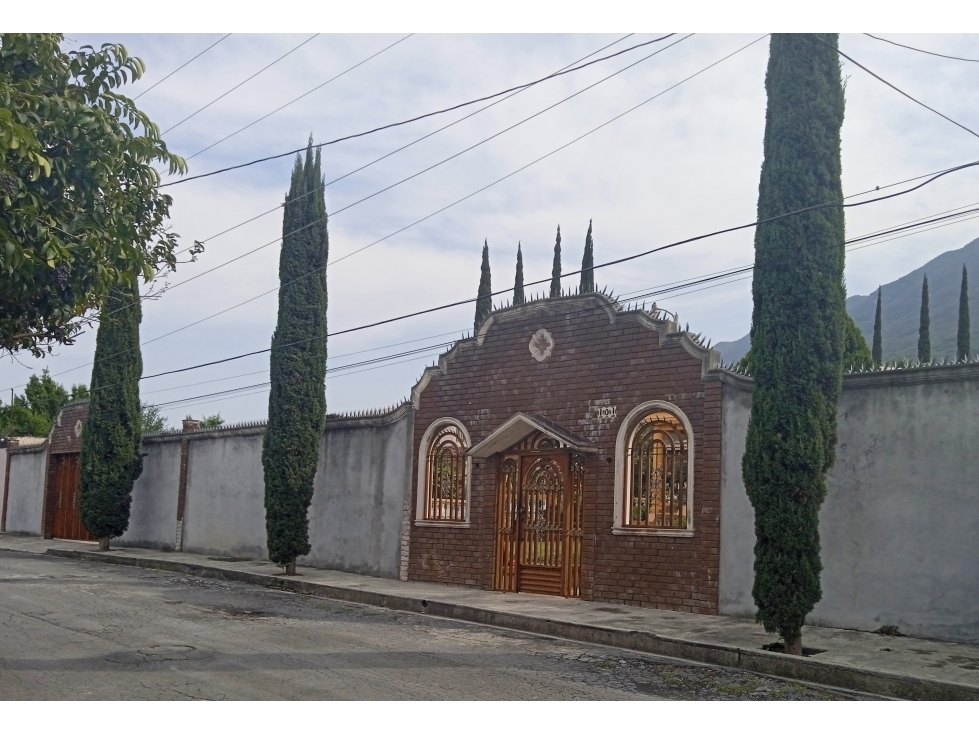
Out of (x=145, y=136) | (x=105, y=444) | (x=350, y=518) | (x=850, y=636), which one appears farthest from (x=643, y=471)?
(x=105, y=444)

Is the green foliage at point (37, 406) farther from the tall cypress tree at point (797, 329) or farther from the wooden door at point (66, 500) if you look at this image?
the tall cypress tree at point (797, 329)

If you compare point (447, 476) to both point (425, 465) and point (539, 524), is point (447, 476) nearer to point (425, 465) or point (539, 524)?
point (425, 465)

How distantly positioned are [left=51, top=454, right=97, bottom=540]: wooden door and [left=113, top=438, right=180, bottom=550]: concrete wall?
9.44ft

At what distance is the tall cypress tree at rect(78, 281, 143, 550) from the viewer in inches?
953

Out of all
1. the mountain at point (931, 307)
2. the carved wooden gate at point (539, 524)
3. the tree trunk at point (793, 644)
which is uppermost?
the mountain at point (931, 307)

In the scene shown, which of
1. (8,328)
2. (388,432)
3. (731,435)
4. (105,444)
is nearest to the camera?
(8,328)

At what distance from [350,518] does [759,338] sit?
1053cm

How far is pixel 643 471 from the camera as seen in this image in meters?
14.2

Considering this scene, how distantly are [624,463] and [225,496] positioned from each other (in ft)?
38.1

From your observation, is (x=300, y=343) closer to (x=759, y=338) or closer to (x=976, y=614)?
(x=759, y=338)

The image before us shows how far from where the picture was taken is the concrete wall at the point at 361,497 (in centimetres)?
1791

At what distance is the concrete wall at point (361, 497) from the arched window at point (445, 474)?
45cm

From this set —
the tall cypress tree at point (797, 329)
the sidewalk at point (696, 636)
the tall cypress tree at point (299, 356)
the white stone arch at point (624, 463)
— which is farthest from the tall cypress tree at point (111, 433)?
the tall cypress tree at point (797, 329)

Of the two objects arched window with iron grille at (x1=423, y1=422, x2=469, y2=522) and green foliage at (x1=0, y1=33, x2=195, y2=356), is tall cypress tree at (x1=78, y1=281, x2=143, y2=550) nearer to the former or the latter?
arched window with iron grille at (x1=423, y1=422, x2=469, y2=522)
